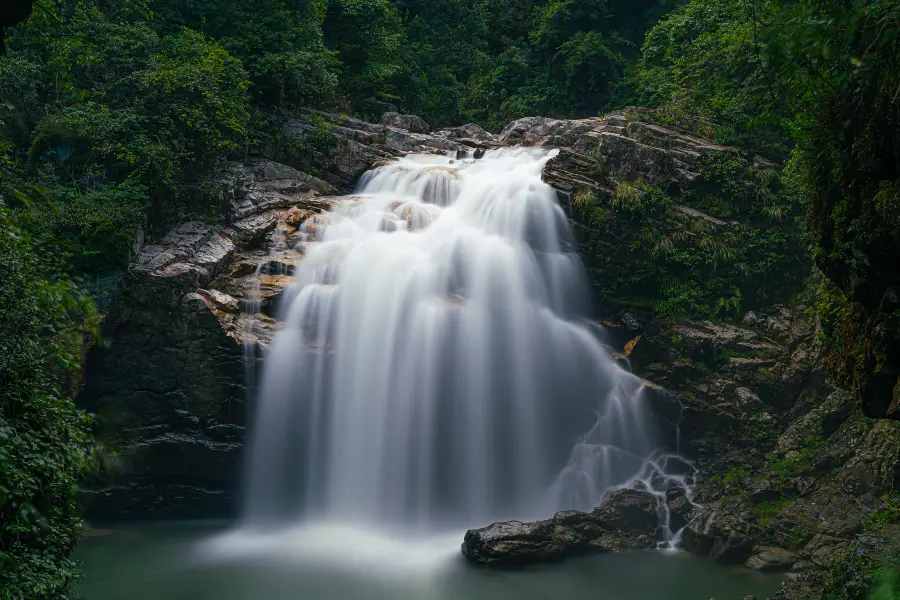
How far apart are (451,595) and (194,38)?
1524 cm

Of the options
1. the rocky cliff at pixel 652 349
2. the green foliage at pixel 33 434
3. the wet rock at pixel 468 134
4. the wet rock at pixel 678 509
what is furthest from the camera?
the wet rock at pixel 468 134

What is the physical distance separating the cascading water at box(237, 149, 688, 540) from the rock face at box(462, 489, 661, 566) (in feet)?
3.36

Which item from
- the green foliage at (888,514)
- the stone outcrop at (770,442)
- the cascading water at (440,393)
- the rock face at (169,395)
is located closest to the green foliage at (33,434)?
the rock face at (169,395)

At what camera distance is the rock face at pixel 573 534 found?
1066 cm

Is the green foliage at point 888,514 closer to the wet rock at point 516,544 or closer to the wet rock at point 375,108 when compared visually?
the wet rock at point 516,544

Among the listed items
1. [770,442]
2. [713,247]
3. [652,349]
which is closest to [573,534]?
[770,442]

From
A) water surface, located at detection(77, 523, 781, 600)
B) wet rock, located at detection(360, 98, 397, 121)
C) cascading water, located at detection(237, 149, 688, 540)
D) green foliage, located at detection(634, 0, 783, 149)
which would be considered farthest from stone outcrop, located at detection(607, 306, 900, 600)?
wet rock, located at detection(360, 98, 397, 121)

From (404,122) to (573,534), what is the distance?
49.3 feet

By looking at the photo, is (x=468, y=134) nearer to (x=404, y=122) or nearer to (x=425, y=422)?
(x=404, y=122)

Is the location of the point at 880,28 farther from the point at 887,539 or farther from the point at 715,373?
the point at 715,373

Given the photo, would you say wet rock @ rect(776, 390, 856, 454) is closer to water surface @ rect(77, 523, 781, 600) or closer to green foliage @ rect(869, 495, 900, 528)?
green foliage @ rect(869, 495, 900, 528)

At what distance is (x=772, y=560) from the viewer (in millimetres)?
10406

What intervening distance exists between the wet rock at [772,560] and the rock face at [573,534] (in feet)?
5.76

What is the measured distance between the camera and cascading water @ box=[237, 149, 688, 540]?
12852 millimetres
